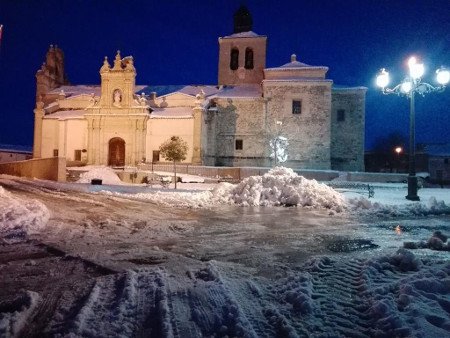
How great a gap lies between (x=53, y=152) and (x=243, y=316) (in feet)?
133


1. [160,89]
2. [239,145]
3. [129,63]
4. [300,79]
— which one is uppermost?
[129,63]

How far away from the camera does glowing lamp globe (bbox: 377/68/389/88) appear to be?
15.8 metres

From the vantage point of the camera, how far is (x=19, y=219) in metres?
7.12

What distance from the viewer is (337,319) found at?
10.2 ft

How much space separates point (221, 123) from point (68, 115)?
641 inches

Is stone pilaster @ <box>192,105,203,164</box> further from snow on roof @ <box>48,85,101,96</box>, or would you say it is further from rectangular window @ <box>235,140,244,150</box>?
snow on roof @ <box>48,85,101,96</box>

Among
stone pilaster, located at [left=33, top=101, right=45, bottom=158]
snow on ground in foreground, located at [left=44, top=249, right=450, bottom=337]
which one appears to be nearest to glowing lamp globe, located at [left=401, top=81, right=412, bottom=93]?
snow on ground in foreground, located at [left=44, top=249, right=450, bottom=337]

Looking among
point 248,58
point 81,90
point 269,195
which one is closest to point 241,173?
point 269,195

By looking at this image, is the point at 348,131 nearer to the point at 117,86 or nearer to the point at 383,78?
the point at 383,78

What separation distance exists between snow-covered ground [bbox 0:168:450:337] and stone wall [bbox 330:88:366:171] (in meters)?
30.5

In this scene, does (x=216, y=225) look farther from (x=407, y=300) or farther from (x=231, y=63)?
(x=231, y=63)

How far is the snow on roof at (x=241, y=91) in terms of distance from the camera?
38.3m

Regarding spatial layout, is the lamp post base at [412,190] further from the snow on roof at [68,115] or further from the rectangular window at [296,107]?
the snow on roof at [68,115]

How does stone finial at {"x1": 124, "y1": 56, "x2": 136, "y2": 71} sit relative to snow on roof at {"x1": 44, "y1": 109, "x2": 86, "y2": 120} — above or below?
above
